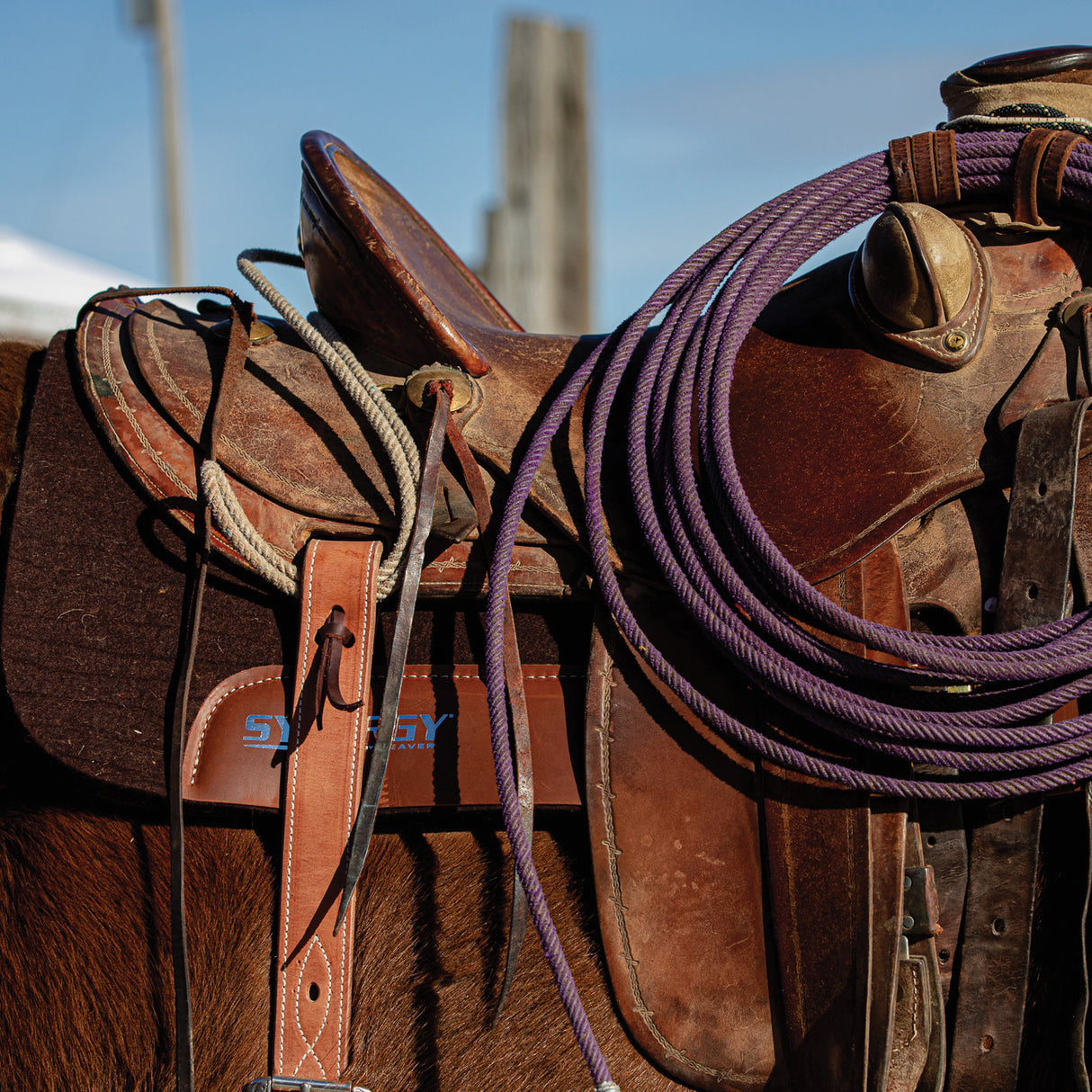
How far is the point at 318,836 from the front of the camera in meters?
1.01

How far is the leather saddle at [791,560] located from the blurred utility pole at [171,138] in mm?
8378

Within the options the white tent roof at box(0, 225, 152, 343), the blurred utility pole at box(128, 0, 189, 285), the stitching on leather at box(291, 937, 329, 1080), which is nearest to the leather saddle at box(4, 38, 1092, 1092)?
the stitching on leather at box(291, 937, 329, 1080)

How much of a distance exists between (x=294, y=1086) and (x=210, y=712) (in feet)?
1.31

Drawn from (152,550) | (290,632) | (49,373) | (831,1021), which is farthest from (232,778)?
(831,1021)

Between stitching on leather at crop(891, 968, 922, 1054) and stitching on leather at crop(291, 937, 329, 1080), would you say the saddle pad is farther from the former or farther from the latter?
stitching on leather at crop(891, 968, 922, 1054)

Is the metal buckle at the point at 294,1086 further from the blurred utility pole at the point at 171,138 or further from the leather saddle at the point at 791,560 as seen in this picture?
the blurred utility pole at the point at 171,138

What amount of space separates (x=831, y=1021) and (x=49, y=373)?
115 cm

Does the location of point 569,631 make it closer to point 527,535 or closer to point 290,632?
point 527,535

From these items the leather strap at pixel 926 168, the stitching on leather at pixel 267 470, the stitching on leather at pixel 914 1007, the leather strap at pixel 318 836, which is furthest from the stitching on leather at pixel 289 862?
the leather strap at pixel 926 168

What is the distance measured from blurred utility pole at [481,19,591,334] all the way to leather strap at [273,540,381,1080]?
15.9ft

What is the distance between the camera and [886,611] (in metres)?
0.99

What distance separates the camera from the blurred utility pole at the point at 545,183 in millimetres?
5742

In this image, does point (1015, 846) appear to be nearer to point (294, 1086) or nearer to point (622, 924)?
point (622, 924)

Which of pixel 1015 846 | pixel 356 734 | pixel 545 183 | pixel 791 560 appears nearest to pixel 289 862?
pixel 356 734
